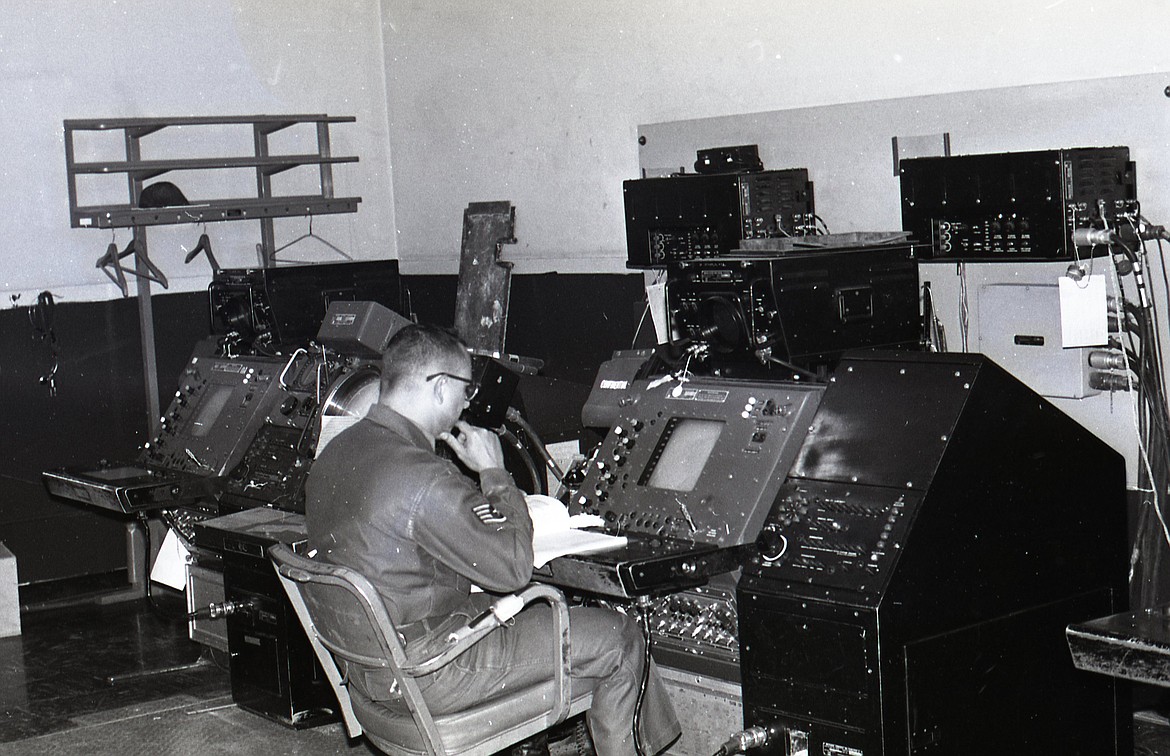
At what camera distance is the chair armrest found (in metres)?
2.92

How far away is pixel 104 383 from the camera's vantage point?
6617 millimetres

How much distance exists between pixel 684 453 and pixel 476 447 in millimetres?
558

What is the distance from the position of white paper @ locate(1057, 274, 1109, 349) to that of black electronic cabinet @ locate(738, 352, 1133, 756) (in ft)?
1.56

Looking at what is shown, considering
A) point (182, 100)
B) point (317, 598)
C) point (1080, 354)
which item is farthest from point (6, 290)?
point (1080, 354)

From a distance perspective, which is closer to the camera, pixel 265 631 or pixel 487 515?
pixel 487 515

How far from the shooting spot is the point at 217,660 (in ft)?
17.6

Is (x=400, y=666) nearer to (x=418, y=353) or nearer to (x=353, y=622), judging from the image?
(x=353, y=622)

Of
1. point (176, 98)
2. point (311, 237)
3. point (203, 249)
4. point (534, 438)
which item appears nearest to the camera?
point (534, 438)

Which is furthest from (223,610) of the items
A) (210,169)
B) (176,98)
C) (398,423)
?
(176,98)

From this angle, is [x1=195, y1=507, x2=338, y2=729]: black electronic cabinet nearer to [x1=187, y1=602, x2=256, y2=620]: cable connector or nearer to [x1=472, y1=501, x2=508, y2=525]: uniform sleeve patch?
[x1=187, y1=602, x2=256, y2=620]: cable connector

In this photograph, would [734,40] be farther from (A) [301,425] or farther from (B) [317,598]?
(B) [317,598]

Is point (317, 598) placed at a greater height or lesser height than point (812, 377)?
lesser

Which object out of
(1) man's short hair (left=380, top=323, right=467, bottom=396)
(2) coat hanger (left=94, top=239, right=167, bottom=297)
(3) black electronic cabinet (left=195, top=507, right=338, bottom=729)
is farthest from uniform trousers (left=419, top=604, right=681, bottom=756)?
(2) coat hanger (left=94, top=239, right=167, bottom=297)

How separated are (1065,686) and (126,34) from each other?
16.6 feet
